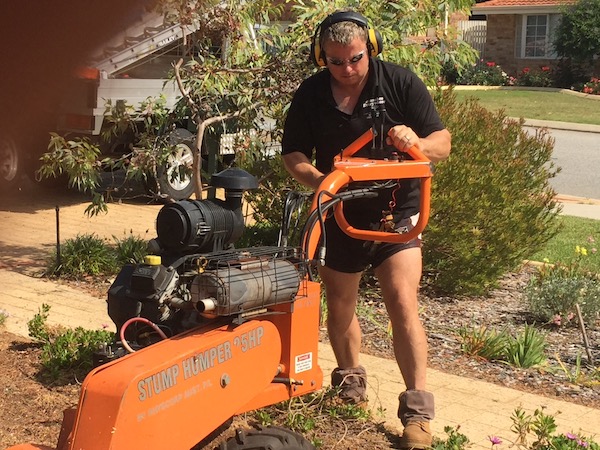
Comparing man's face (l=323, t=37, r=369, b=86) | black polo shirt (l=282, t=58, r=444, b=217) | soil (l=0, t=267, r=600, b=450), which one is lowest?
soil (l=0, t=267, r=600, b=450)

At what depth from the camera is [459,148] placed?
262 inches

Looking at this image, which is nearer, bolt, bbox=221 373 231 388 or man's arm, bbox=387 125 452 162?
bolt, bbox=221 373 231 388

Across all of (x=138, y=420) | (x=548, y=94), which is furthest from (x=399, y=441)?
(x=548, y=94)

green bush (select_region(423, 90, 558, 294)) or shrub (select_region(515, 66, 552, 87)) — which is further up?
shrub (select_region(515, 66, 552, 87))

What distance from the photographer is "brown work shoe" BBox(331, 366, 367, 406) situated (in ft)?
14.0

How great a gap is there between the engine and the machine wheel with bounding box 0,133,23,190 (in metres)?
1.92

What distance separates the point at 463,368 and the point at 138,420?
3083 millimetres

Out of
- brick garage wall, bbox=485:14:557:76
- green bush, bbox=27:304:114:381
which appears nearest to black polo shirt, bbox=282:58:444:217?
green bush, bbox=27:304:114:381

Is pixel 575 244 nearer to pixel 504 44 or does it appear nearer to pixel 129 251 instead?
pixel 129 251

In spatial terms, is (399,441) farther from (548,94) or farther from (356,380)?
(548,94)

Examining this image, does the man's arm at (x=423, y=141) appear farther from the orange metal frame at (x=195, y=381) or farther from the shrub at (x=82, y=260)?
the shrub at (x=82, y=260)

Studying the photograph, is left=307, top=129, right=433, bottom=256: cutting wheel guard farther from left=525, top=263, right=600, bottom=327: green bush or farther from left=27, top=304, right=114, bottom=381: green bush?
left=525, top=263, right=600, bottom=327: green bush

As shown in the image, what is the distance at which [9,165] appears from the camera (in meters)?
0.73

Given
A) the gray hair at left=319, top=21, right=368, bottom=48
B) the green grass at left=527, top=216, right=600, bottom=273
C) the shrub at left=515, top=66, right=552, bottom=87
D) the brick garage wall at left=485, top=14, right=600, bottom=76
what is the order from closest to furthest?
the gray hair at left=319, top=21, right=368, bottom=48, the green grass at left=527, top=216, right=600, bottom=273, the shrub at left=515, top=66, right=552, bottom=87, the brick garage wall at left=485, top=14, right=600, bottom=76
